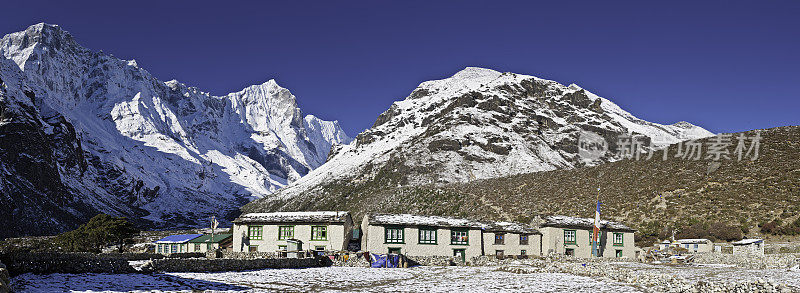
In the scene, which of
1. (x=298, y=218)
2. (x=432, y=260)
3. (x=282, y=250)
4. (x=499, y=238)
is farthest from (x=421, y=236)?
(x=282, y=250)

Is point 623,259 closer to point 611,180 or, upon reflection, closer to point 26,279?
point 611,180

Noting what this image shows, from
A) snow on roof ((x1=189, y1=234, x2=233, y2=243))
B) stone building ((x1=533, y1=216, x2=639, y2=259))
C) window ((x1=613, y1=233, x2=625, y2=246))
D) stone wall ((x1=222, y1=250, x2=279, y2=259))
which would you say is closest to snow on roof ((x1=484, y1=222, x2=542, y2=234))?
stone building ((x1=533, y1=216, x2=639, y2=259))

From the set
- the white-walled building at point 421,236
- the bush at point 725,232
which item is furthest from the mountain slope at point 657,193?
the white-walled building at point 421,236

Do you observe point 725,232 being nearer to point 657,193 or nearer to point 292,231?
point 657,193

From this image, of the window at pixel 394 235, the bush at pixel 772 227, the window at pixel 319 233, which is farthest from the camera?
the bush at pixel 772 227

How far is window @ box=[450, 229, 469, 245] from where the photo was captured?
55.4 metres

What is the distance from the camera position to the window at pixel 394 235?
2076 inches

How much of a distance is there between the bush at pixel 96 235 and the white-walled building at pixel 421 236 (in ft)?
133

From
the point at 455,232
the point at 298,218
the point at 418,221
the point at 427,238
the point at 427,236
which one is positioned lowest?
the point at 427,238

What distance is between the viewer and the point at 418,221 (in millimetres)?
54844

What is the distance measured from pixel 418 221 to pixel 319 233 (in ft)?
34.5

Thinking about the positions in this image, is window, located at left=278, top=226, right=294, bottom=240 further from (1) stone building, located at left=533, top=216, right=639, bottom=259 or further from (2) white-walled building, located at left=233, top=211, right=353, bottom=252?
(1) stone building, located at left=533, top=216, right=639, bottom=259

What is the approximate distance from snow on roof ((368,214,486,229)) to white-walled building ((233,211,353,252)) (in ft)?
12.8

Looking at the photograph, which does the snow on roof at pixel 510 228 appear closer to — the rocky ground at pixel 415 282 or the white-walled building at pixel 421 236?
the white-walled building at pixel 421 236
